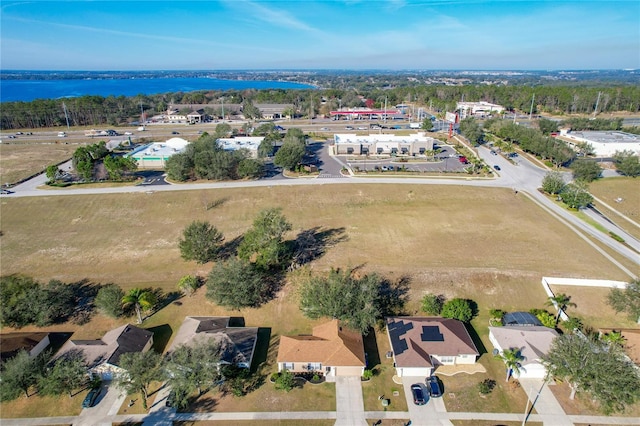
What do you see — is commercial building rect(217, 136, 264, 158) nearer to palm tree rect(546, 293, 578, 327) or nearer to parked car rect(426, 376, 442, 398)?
palm tree rect(546, 293, 578, 327)

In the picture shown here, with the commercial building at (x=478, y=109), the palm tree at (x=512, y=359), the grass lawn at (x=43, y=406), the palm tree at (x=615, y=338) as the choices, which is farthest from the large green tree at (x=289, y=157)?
the commercial building at (x=478, y=109)

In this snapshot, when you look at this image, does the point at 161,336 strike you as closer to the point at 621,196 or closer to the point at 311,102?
the point at 621,196

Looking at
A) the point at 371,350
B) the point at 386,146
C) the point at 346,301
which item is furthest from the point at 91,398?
the point at 386,146

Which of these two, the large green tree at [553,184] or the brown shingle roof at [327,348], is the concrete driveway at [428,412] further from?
the large green tree at [553,184]

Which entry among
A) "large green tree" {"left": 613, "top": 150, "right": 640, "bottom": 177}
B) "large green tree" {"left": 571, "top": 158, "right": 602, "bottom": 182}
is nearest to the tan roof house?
"large green tree" {"left": 571, "top": 158, "right": 602, "bottom": 182}

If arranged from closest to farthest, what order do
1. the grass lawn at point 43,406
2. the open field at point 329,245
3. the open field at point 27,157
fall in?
the grass lawn at point 43,406 < the open field at point 329,245 < the open field at point 27,157

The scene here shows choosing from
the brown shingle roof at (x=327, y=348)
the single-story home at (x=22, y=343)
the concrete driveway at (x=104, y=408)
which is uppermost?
the brown shingle roof at (x=327, y=348)
